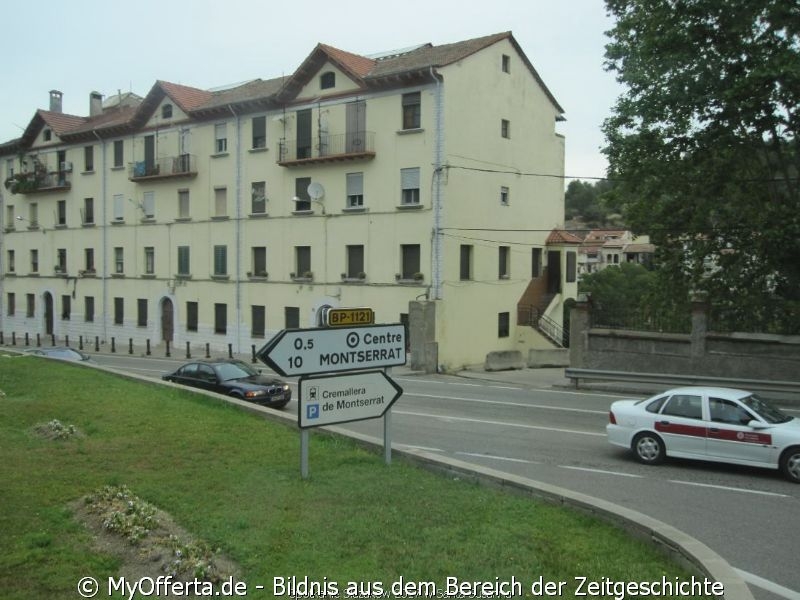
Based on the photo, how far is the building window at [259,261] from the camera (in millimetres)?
37938

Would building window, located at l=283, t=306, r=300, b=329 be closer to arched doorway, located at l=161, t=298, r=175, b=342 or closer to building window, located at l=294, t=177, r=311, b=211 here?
building window, located at l=294, t=177, r=311, b=211

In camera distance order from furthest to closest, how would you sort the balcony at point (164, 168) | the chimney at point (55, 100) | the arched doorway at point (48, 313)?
A: the chimney at point (55, 100), the arched doorway at point (48, 313), the balcony at point (164, 168)

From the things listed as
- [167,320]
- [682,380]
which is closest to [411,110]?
[682,380]

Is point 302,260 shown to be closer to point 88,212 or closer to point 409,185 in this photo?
point 409,185

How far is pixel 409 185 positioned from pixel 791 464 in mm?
22507

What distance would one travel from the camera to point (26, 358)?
2439 cm

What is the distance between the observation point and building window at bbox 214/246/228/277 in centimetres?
3962

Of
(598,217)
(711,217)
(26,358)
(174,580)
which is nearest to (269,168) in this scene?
(26,358)

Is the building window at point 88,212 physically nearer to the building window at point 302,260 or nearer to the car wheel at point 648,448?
the building window at point 302,260

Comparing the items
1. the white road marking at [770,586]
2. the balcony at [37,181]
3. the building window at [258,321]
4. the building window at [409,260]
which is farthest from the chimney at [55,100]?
the white road marking at [770,586]

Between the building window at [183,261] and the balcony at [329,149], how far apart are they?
9.13 meters

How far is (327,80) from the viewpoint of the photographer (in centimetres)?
3459

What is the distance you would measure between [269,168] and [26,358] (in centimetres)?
1635

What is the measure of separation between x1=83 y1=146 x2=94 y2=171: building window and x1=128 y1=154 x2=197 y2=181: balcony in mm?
4651
